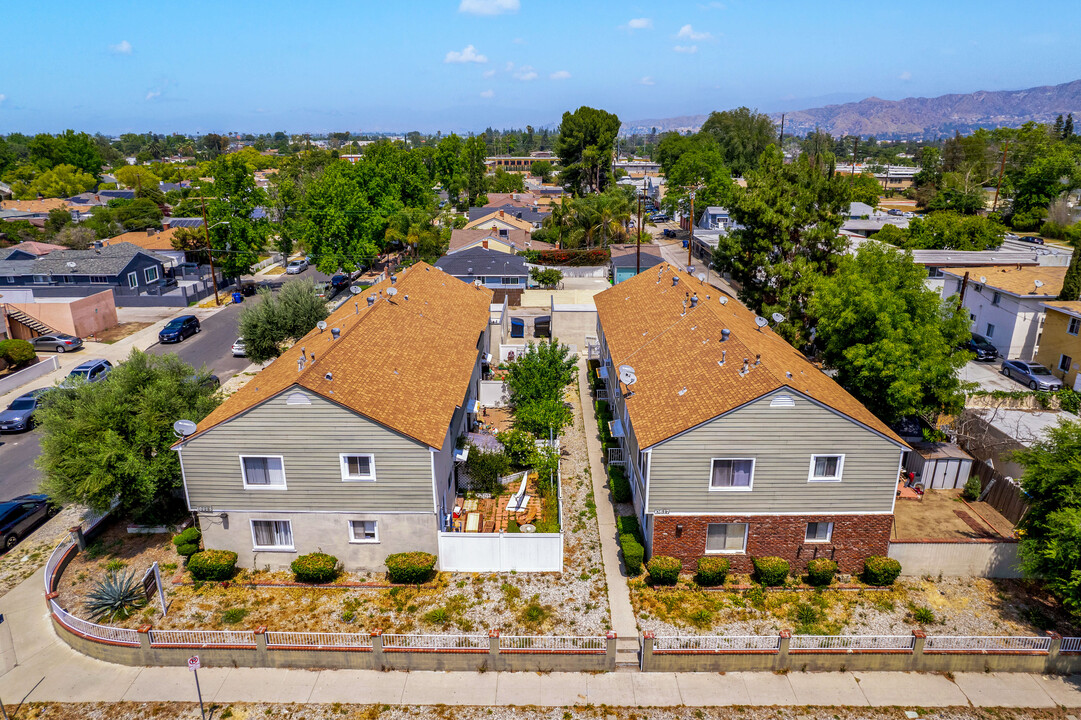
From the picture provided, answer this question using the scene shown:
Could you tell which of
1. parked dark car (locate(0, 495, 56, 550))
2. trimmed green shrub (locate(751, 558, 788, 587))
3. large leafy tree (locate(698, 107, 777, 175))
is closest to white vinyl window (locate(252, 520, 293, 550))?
parked dark car (locate(0, 495, 56, 550))

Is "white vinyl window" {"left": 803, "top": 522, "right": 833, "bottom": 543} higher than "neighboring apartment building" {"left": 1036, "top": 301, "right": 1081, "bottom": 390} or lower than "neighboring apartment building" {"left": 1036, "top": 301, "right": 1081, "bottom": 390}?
lower

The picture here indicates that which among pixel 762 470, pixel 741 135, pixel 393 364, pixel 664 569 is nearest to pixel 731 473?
pixel 762 470

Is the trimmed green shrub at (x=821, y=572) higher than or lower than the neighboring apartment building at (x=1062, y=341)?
lower

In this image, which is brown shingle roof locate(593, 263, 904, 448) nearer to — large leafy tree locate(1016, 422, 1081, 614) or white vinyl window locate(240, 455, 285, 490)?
large leafy tree locate(1016, 422, 1081, 614)

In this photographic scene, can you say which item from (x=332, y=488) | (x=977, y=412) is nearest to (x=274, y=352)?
(x=332, y=488)

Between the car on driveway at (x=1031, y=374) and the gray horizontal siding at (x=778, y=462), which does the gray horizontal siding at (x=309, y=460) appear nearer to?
the gray horizontal siding at (x=778, y=462)

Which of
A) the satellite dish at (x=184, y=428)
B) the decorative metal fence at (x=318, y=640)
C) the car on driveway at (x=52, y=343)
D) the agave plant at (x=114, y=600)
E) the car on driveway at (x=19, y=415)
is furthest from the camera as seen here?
the car on driveway at (x=52, y=343)

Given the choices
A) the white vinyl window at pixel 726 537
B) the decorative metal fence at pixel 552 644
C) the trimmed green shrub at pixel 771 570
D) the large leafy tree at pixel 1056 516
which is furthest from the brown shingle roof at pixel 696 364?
the decorative metal fence at pixel 552 644
